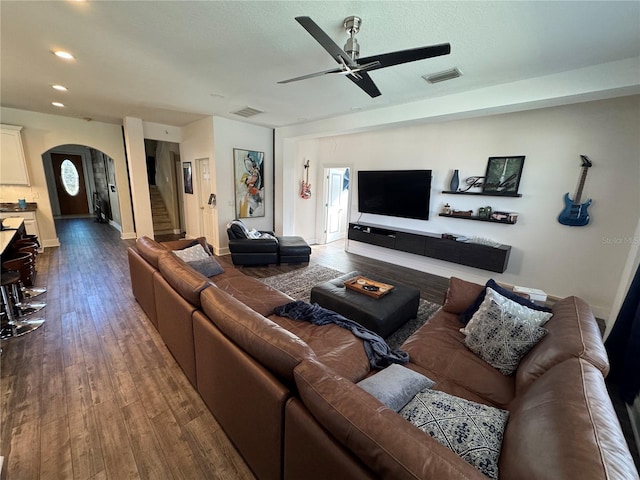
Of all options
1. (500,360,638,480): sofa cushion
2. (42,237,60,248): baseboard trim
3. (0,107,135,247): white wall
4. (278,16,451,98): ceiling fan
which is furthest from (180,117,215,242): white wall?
(500,360,638,480): sofa cushion

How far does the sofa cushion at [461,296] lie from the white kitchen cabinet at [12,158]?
25.2 feet

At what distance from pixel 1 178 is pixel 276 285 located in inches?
226

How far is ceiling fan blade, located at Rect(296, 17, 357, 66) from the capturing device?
1.60 metres

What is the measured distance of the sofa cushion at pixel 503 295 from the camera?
191 centimetres

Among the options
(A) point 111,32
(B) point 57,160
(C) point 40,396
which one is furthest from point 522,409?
(B) point 57,160

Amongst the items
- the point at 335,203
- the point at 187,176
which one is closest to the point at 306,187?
the point at 335,203

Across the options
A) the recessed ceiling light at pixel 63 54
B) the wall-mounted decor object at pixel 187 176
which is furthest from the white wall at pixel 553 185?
the wall-mounted decor object at pixel 187 176

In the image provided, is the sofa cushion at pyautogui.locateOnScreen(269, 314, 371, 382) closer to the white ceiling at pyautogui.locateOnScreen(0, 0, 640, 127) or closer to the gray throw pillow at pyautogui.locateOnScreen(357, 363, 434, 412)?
the gray throw pillow at pyautogui.locateOnScreen(357, 363, 434, 412)

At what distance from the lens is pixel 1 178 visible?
191 inches

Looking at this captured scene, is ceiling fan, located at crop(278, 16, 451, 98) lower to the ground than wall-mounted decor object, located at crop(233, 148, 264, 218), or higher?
higher

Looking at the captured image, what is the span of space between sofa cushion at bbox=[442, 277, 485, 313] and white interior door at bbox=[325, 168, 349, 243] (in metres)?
4.61

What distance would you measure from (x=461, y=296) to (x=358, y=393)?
6.09ft

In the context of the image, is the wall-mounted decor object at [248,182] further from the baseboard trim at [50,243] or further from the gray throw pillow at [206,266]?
the baseboard trim at [50,243]

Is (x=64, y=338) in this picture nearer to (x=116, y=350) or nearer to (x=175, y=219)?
(x=116, y=350)
